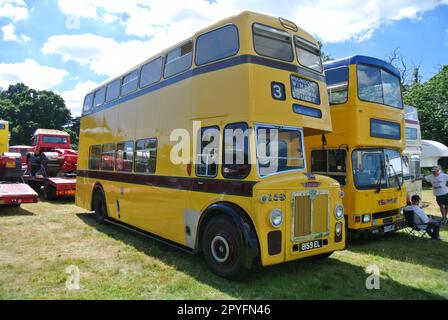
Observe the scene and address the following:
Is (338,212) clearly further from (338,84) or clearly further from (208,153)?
(338,84)

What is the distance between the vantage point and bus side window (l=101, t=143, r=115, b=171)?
9422 mm

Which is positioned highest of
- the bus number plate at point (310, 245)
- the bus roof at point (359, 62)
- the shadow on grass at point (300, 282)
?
the bus roof at point (359, 62)

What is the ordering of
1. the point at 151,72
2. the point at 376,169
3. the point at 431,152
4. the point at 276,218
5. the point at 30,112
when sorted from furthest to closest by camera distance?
1. the point at 30,112
2. the point at 431,152
3. the point at 376,169
4. the point at 151,72
5. the point at 276,218

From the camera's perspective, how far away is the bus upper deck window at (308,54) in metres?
6.24

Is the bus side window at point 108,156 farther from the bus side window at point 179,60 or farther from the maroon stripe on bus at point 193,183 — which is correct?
the bus side window at point 179,60

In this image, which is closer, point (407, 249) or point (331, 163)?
point (407, 249)

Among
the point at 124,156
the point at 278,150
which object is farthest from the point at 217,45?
the point at 124,156

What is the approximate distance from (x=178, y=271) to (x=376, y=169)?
5186 mm

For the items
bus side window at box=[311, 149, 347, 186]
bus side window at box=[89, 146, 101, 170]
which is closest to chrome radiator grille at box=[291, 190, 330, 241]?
bus side window at box=[311, 149, 347, 186]

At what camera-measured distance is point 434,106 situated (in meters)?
27.5

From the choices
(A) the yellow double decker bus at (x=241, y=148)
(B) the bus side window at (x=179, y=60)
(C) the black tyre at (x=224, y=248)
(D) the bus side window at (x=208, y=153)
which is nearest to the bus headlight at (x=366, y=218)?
(A) the yellow double decker bus at (x=241, y=148)

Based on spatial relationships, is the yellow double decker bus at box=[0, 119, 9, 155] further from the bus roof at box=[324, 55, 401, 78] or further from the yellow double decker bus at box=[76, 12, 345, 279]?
the bus roof at box=[324, 55, 401, 78]

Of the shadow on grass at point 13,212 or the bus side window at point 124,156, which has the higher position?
the bus side window at point 124,156

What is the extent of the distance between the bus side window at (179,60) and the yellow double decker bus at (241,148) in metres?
0.02
